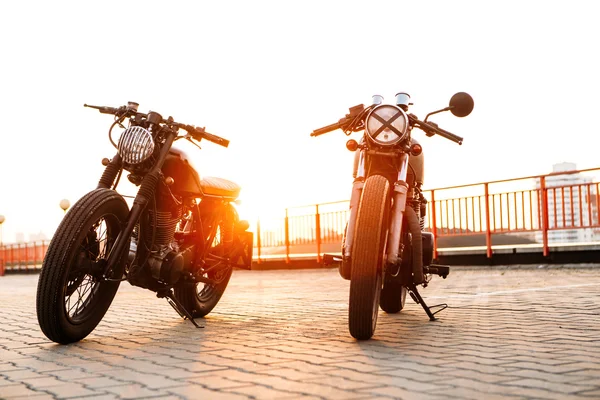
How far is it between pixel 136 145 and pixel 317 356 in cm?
188

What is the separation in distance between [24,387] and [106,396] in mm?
487

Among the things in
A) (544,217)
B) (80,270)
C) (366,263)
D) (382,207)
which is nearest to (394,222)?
(382,207)

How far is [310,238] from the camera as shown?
65.8 feet

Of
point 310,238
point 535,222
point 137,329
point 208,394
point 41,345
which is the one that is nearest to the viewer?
point 208,394

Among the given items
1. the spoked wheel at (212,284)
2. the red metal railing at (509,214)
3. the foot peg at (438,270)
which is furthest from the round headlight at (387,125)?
the red metal railing at (509,214)

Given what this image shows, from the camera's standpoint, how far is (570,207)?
1483 cm

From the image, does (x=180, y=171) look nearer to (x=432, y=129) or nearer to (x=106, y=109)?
(x=106, y=109)

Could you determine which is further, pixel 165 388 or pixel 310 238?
pixel 310 238

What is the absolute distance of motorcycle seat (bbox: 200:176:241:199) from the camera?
5824 mm

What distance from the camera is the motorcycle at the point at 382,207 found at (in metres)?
4.32

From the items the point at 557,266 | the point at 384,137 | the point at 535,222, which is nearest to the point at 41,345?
the point at 384,137

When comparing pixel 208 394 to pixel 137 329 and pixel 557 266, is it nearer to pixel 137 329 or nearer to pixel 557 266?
pixel 137 329

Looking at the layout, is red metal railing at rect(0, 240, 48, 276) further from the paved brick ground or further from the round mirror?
the round mirror

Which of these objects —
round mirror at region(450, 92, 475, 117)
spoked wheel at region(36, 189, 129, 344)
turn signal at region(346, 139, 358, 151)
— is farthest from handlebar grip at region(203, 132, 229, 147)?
round mirror at region(450, 92, 475, 117)
